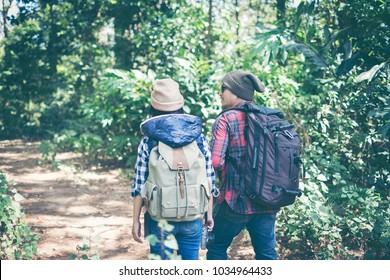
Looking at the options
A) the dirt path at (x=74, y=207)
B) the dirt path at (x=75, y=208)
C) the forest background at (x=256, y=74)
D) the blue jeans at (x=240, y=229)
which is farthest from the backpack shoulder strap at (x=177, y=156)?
the forest background at (x=256, y=74)

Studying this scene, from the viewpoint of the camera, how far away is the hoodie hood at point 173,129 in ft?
8.67

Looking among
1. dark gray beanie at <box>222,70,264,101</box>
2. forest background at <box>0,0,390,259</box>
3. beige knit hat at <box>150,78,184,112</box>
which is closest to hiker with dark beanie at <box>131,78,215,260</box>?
beige knit hat at <box>150,78,184,112</box>

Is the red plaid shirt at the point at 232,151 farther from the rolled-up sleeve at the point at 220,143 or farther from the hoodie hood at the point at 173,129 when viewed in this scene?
the hoodie hood at the point at 173,129

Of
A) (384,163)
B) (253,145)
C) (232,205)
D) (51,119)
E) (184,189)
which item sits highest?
(253,145)

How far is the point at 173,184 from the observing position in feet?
8.65

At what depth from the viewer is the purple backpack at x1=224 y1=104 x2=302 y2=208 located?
9.57 feet

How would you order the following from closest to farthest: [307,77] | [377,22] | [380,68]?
[380,68], [377,22], [307,77]

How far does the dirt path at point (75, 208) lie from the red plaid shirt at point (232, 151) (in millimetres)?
990

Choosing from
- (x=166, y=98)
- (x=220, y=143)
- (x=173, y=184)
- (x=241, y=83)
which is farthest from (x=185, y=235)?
(x=241, y=83)

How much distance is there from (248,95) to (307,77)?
4.16 metres

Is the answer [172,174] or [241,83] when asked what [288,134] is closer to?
[241,83]

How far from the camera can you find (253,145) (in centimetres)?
292
